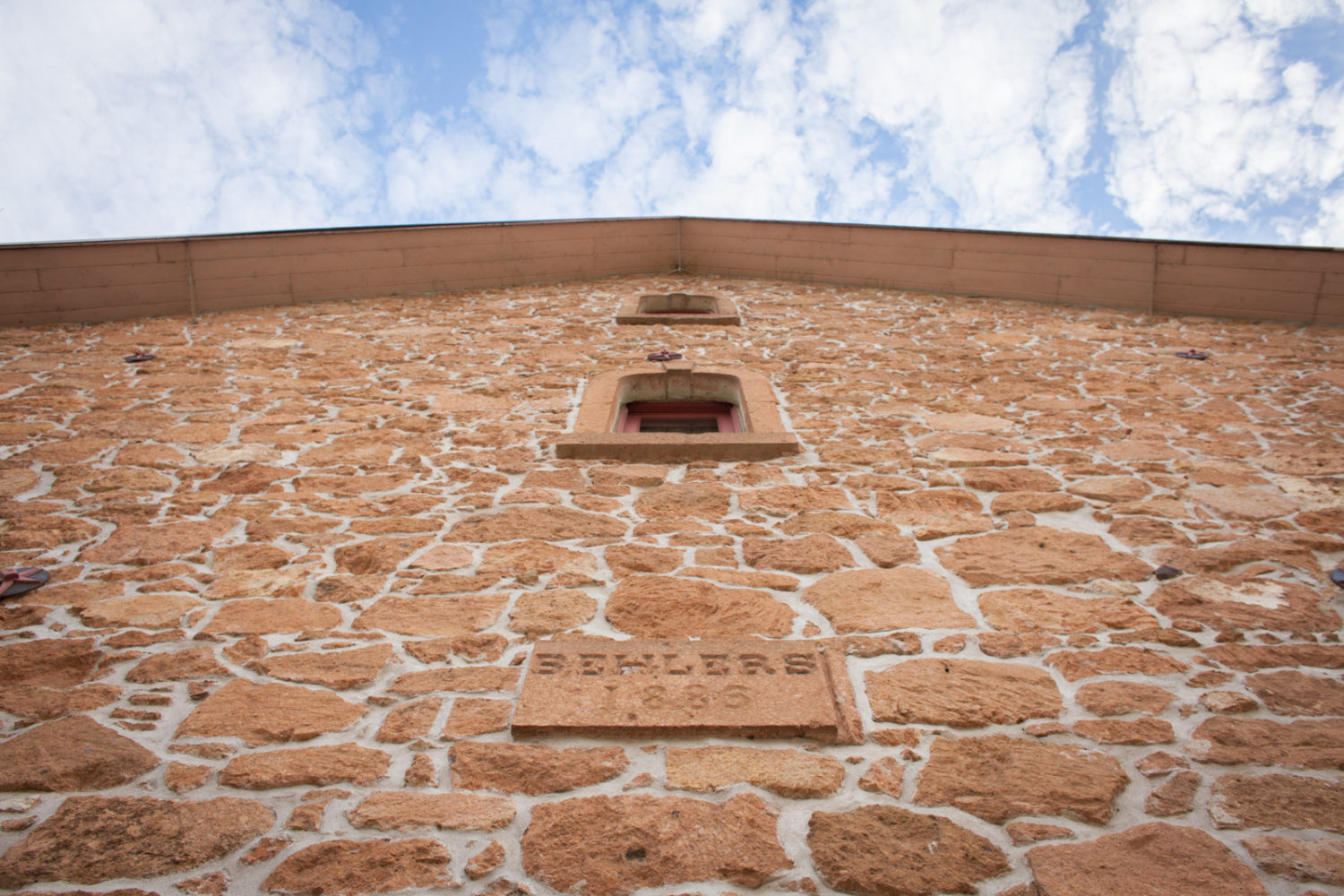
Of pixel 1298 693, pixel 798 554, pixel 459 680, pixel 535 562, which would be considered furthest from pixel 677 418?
pixel 1298 693

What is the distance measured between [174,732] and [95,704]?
38 centimetres

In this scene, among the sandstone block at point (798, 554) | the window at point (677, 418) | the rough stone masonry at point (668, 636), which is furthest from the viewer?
the window at point (677, 418)

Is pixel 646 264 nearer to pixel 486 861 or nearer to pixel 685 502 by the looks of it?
pixel 685 502

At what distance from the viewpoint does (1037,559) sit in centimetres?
410

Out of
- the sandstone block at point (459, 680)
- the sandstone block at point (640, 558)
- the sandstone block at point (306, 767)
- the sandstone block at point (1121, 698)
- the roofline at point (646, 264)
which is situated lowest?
the sandstone block at point (306, 767)

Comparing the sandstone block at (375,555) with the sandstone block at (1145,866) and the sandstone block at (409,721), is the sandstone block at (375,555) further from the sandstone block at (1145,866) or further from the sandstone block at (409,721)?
the sandstone block at (1145,866)

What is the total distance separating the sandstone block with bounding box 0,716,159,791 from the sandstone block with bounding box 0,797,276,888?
0.10 meters

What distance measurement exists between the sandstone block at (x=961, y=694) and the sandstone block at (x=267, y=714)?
191 centimetres

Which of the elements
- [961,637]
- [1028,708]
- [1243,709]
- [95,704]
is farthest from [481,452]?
[1243,709]

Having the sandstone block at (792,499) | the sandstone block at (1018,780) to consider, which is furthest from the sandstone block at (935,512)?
the sandstone block at (1018,780)

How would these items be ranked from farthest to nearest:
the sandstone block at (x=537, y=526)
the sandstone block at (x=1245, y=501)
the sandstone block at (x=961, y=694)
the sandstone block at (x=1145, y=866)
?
1. the sandstone block at (x=1245, y=501)
2. the sandstone block at (x=537, y=526)
3. the sandstone block at (x=961, y=694)
4. the sandstone block at (x=1145, y=866)

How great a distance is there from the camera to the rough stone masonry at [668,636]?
2.52 metres

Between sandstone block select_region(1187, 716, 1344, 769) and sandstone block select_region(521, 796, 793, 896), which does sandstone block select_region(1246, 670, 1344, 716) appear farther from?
sandstone block select_region(521, 796, 793, 896)

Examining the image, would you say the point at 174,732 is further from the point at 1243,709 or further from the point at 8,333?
the point at 8,333
